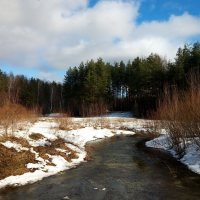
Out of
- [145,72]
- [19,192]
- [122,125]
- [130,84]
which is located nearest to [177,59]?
[145,72]

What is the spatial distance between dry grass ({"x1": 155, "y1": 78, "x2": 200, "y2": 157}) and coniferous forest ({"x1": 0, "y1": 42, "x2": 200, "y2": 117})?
97.0 feet

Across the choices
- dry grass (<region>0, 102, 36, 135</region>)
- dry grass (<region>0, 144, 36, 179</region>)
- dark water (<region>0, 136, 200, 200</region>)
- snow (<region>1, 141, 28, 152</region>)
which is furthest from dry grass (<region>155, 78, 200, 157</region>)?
dry grass (<region>0, 102, 36, 135</region>)

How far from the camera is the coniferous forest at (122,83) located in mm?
56656

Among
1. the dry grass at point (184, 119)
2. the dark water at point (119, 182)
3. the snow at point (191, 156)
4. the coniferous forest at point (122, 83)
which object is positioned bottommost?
the dark water at point (119, 182)

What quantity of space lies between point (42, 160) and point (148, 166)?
17.7 ft

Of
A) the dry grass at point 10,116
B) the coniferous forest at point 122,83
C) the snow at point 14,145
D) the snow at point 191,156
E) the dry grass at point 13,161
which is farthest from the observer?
the coniferous forest at point 122,83

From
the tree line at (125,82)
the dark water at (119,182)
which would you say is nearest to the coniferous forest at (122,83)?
the tree line at (125,82)

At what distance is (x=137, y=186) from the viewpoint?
1307 centimetres

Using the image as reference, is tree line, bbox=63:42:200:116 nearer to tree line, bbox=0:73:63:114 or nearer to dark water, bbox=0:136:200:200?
tree line, bbox=0:73:63:114

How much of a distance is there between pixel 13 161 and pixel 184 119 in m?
9.55

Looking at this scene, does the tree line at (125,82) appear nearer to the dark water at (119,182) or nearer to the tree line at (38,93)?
the tree line at (38,93)

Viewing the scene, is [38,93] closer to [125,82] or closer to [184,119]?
[125,82]

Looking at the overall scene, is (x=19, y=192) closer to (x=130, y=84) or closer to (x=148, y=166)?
(x=148, y=166)

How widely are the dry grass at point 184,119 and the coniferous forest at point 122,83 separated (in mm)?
29561
